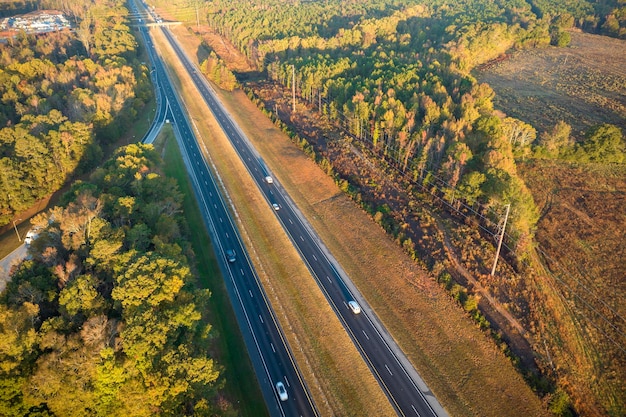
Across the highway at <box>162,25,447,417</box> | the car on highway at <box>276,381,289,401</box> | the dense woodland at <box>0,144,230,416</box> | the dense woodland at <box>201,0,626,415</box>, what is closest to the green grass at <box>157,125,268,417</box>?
the car on highway at <box>276,381,289,401</box>

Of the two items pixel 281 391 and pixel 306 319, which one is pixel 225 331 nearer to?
pixel 306 319

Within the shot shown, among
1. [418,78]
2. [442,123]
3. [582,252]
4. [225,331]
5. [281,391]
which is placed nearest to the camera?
[281,391]

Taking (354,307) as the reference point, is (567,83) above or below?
above

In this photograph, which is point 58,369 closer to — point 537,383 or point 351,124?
point 537,383

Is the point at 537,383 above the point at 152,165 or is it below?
below

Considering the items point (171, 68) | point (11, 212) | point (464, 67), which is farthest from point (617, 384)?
point (171, 68)

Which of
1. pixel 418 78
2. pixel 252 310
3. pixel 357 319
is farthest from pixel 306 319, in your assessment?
pixel 418 78

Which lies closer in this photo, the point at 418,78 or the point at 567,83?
the point at 418,78
